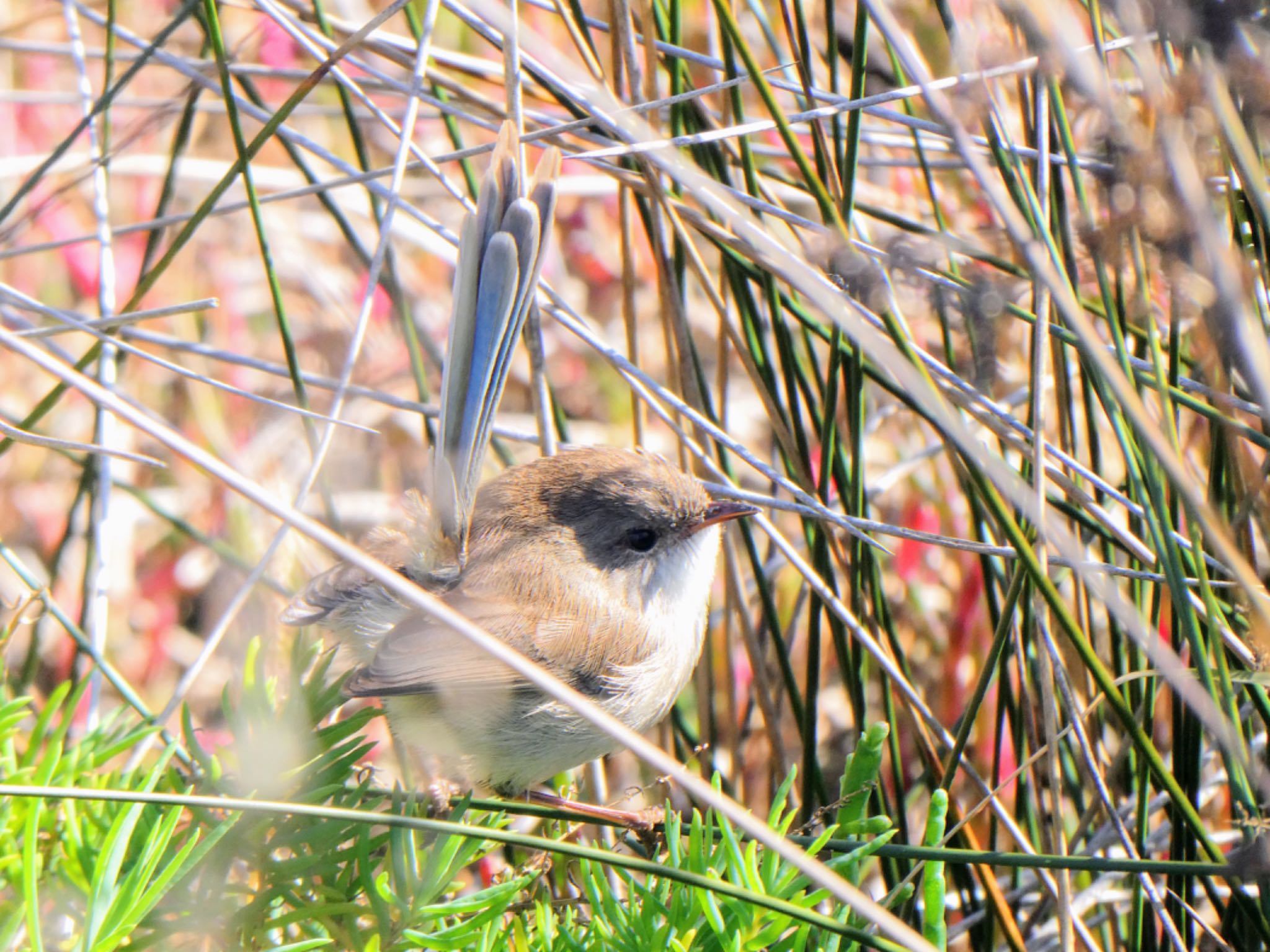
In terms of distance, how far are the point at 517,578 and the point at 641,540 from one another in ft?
0.96

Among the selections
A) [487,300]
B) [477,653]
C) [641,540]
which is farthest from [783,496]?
[487,300]

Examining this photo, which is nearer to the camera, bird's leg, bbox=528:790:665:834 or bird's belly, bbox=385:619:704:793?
bird's leg, bbox=528:790:665:834

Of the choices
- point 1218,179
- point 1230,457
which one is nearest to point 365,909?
point 1230,457

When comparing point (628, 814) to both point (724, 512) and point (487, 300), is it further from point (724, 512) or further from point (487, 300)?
point (487, 300)

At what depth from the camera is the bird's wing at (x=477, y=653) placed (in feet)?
5.97

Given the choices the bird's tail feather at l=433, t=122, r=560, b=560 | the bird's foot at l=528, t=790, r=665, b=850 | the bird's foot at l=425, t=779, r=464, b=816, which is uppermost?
the bird's tail feather at l=433, t=122, r=560, b=560

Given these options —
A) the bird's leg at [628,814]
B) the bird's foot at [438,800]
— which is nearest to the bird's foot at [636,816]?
the bird's leg at [628,814]

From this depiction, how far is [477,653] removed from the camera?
6.49 ft

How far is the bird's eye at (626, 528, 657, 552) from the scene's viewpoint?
2305mm

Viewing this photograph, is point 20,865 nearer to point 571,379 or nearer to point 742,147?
point 742,147

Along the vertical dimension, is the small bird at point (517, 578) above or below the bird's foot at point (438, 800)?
above

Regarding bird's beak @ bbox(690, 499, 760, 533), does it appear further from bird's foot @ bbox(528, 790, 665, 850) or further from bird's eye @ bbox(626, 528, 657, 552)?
bird's foot @ bbox(528, 790, 665, 850)

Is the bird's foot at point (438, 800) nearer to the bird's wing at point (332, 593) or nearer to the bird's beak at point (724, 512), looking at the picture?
the bird's wing at point (332, 593)

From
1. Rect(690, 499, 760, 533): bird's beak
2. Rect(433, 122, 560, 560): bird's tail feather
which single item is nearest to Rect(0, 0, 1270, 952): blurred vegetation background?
Rect(690, 499, 760, 533): bird's beak
